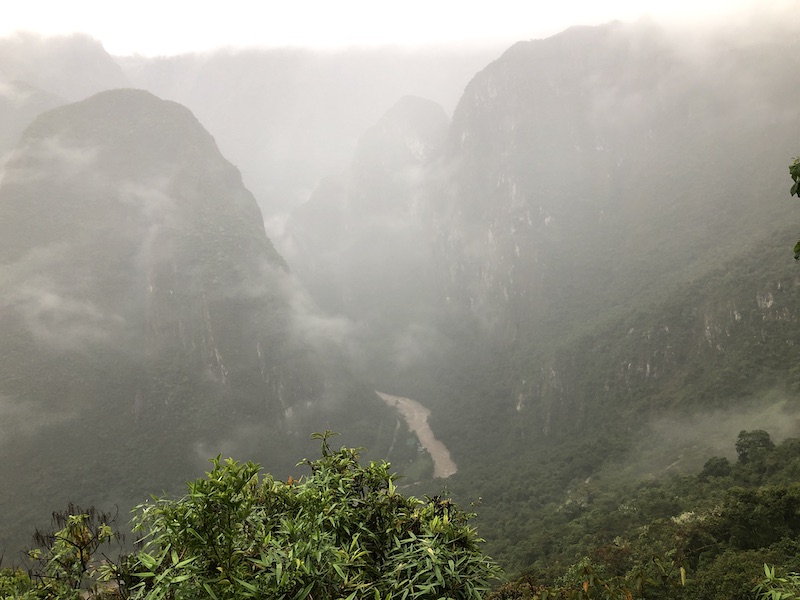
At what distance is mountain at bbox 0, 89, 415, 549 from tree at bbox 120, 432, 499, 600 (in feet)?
234

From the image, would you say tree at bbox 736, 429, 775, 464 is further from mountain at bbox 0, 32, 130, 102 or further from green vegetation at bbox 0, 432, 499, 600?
mountain at bbox 0, 32, 130, 102

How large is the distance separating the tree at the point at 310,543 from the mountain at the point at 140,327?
71215 millimetres

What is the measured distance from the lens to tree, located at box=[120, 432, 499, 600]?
4250mm

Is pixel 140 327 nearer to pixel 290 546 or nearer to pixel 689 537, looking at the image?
pixel 689 537

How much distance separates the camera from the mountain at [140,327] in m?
68.8

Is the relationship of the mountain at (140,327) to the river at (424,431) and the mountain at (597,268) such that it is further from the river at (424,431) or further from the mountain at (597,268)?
the mountain at (597,268)

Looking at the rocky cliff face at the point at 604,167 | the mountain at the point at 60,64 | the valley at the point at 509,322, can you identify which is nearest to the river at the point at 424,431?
the valley at the point at 509,322

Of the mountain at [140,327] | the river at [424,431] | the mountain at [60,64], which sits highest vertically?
the mountain at [60,64]

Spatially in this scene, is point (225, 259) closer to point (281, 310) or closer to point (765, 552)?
point (281, 310)

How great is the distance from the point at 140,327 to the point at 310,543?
94180 millimetres

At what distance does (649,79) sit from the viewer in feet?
442

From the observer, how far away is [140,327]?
85.6 meters

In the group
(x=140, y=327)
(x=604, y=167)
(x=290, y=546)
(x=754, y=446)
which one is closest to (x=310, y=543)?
(x=290, y=546)

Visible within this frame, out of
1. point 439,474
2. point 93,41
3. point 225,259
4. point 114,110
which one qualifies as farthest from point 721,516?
point 93,41
